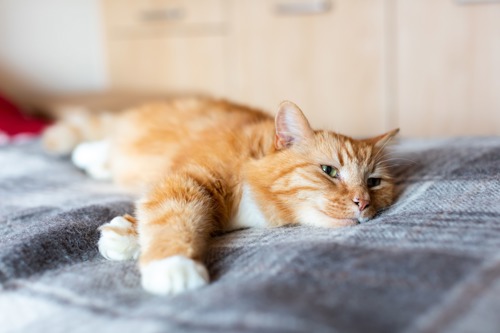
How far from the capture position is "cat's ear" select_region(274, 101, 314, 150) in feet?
4.37

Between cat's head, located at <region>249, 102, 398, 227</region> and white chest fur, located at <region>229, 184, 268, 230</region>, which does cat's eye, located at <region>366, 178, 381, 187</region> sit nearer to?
cat's head, located at <region>249, 102, 398, 227</region>

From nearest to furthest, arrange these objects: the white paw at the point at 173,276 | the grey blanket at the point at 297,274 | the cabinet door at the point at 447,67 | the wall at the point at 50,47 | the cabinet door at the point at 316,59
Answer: the grey blanket at the point at 297,274, the white paw at the point at 173,276, the cabinet door at the point at 447,67, the cabinet door at the point at 316,59, the wall at the point at 50,47

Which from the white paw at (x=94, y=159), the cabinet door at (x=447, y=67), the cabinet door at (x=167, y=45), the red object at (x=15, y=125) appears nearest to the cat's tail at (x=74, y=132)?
the white paw at (x=94, y=159)

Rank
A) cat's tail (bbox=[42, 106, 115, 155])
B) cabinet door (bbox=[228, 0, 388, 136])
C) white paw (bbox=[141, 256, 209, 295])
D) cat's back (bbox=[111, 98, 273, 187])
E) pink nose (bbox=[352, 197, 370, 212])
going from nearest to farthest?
white paw (bbox=[141, 256, 209, 295]) < pink nose (bbox=[352, 197, 370, 212]) < cat's back (bbox=[111, 98, 273, 187]) < cat's tail (bbox=[42, 106, 115, 155]) < cabinet door (bbox=[228, 0, 388, 136])

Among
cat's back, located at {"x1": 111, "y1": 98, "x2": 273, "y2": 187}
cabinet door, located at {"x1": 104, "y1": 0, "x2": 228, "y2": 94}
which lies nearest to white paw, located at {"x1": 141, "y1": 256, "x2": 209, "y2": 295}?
cat's back, located at {"x1": 111, "y1": 98, "x2": 273, "y2": 187}

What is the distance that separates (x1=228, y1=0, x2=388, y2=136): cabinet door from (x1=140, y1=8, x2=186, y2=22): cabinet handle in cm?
40

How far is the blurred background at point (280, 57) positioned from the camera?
2914 millimetres

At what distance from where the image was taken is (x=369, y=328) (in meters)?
0.75

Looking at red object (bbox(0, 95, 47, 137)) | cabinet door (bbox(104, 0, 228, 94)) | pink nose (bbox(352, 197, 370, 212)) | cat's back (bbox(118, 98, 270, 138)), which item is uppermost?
cabinet door (bbox(104, 0, 228, 94))

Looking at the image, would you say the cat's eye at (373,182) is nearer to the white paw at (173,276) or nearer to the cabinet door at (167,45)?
the white paw at (173,276)

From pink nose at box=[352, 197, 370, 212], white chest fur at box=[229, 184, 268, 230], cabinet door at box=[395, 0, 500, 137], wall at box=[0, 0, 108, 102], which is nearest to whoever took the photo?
pink nose at box=[352, 197, 370, 212]

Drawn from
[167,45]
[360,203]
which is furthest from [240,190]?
[167,45]

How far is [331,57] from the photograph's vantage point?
128 inches

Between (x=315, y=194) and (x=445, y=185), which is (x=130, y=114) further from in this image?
(x=445, y=185)
